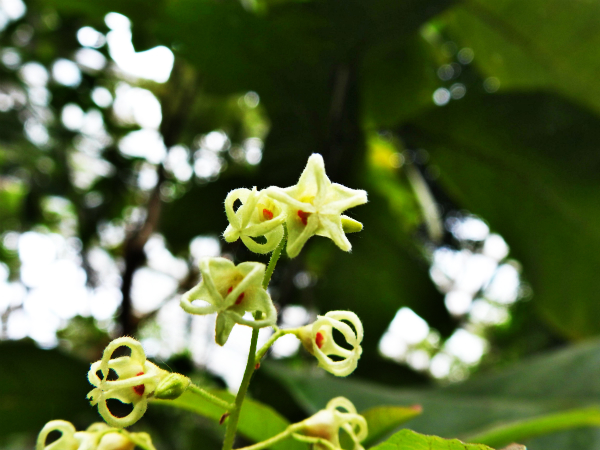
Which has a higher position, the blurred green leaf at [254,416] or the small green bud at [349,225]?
the small green bud at [349,225]

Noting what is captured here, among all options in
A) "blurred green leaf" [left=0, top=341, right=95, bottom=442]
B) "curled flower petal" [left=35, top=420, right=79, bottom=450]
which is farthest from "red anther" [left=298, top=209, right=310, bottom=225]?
"blurred green leaf" [left=0, top=341, right=95, bottom=442]

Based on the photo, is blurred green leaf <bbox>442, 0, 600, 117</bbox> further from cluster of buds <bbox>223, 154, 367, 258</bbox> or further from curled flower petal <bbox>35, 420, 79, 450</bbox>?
curled flower petal <bbox>35, 420, 79, 450</bbox>

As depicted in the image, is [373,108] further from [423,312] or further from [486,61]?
[423,312]

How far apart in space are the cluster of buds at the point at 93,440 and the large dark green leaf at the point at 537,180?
1164 mm

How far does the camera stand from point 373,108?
4.08 feet

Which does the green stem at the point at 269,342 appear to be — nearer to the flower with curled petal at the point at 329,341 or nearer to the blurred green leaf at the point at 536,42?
the flower with curled petal at the point at 329,341

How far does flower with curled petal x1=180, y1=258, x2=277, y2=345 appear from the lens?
0.30 m

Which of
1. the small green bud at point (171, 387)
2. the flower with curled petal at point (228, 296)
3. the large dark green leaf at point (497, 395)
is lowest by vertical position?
the large dark green leaf at point (497, 395)

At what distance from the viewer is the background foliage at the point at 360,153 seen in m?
0.99

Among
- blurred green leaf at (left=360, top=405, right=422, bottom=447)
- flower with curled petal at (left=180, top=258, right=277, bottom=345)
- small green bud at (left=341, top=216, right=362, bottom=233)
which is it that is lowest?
blurred green leaf at (left=360, top=405, right=422, bottom=447)

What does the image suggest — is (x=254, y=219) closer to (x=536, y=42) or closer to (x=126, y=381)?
(x=126, y=381)

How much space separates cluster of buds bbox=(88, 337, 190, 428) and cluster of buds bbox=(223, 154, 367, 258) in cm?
10

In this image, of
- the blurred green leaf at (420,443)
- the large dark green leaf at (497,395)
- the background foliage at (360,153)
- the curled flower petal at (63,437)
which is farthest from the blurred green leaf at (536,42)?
the curled flower petal at (63,437)

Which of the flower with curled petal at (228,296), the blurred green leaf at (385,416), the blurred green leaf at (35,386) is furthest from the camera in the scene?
the blurred green leaf at (35,386)
